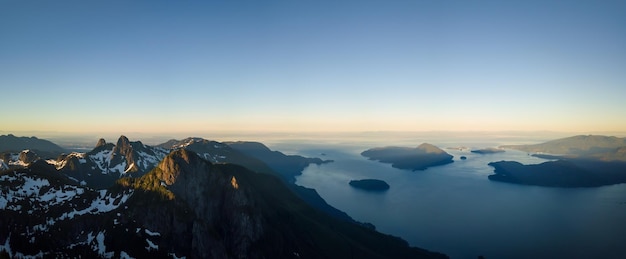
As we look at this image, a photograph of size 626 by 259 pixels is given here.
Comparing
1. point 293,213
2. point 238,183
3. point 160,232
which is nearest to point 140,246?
point 160,232

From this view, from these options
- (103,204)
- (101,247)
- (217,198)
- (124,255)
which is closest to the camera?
(124,255)

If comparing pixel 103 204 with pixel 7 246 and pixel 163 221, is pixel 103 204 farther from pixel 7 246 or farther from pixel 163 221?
pixel 7 246

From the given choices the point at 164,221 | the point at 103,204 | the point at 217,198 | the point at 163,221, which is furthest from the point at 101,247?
the point at 217,198

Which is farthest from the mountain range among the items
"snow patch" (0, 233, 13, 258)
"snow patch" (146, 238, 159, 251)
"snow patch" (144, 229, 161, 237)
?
"snow patch" (144, 229, 161, 237)

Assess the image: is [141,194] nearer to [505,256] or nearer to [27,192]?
[27,192]

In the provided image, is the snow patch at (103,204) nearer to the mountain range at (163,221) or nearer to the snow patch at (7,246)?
the mountain range at (163,221)

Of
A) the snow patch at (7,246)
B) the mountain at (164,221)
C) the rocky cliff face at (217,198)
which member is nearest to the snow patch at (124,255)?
the mountain at (164,221)

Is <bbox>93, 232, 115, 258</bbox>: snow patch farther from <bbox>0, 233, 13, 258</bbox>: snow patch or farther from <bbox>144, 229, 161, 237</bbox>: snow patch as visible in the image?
<bbox>0, 233, 13, 258</bbox>: snow patch

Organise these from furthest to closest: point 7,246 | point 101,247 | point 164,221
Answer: point 164,221, point 101,247, point 7,246
